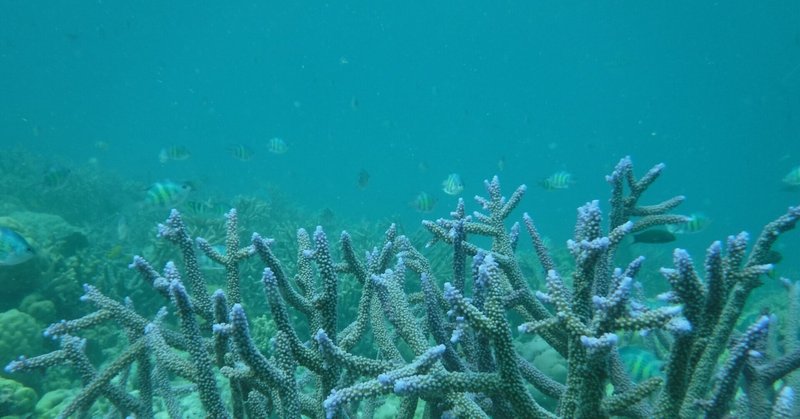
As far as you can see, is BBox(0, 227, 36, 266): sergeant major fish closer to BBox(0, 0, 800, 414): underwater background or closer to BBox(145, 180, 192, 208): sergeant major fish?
BBox(145, 180, 192, 208): sergeant major fish

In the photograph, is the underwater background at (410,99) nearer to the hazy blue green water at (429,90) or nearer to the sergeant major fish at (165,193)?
the hazy blue green water at (429,90)

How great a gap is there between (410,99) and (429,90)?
484 inches

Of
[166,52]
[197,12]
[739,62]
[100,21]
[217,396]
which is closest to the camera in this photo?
[217,396]

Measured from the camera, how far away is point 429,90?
122 meters

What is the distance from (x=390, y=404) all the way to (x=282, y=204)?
14.9 metres

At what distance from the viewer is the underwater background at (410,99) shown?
1860 inches

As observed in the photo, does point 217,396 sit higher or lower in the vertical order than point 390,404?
lower

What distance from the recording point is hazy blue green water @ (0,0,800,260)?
62.1m

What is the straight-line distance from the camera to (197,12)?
3098 inches

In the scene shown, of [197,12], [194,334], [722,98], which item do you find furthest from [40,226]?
[722,98]

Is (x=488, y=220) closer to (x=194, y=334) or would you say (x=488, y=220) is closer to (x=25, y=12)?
(x=194, y=334)

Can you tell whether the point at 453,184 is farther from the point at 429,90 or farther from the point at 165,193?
the point at 429,90

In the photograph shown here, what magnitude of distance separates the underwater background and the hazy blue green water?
1.87ft

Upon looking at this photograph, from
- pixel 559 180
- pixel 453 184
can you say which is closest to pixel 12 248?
pixel 453 184
